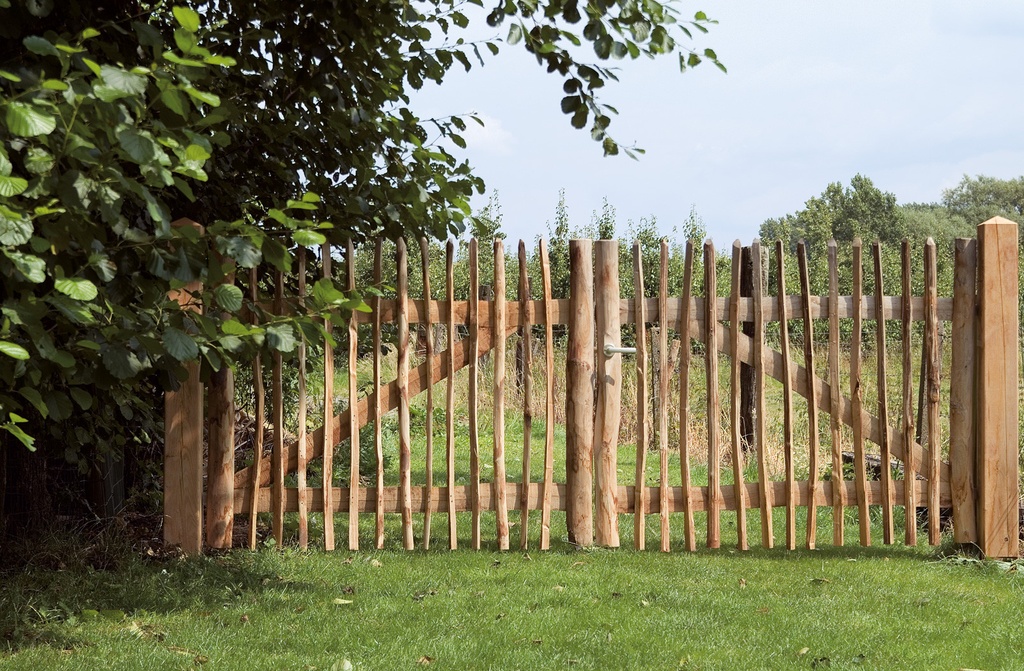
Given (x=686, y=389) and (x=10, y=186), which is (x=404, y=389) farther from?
(x=10, y=186)

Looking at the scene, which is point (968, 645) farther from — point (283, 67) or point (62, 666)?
point (283, 67)

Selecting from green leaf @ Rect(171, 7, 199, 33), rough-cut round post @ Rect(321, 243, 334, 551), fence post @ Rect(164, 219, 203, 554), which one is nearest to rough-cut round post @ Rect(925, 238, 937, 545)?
rough-cut round post @ Rect(321, 243, 334, 551)

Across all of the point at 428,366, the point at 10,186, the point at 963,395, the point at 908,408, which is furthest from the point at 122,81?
the point at 963,395

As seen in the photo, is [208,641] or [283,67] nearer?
[208,641]

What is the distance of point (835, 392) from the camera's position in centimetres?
626

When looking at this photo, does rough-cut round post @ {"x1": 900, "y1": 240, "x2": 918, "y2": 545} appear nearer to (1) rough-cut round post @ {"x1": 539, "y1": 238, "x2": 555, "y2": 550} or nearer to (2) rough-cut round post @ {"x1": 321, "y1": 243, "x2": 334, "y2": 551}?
(1) rough-cut round post @ {"x1": 539, "y1": 238, "x2": 555, "y2": 550}

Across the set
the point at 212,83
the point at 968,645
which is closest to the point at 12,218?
the point at 212,83

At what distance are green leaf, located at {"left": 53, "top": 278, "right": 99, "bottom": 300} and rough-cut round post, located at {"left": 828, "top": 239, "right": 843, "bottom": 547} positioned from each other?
429cm

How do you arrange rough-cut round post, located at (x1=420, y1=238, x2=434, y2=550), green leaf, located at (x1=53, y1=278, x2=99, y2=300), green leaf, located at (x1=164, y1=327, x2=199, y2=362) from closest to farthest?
green leaf, located at (x1=53, y1=278, x2=99, y2=300) < green leaf, located at (x1=164, y1=327, x2=199, y2=362) < rough-cut round post, located at (x1=420, y1=238, x2=434, y2=550)

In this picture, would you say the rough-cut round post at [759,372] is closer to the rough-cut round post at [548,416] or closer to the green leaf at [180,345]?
the rough-cut round post at [548,416]

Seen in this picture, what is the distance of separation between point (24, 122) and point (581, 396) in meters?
3.85

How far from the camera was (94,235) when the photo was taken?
3.84 metres

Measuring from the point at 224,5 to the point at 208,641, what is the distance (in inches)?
160

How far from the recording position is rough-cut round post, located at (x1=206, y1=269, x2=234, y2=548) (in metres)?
6.03
